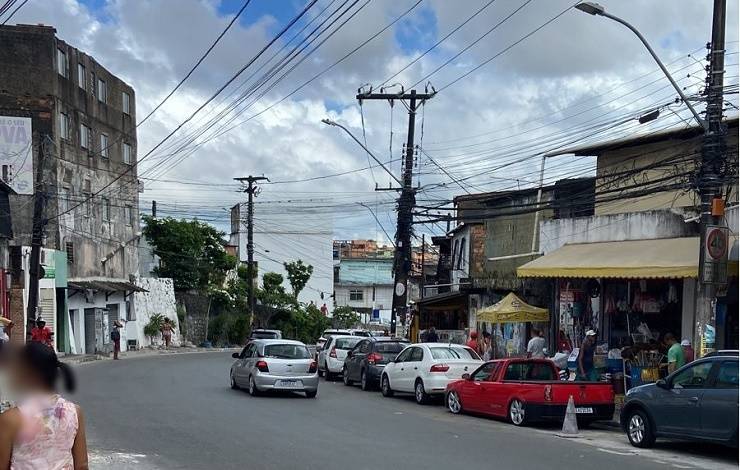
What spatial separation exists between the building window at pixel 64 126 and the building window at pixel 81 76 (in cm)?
274

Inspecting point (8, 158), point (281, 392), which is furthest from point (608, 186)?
point (8, 158)

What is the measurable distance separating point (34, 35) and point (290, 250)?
4046 cm

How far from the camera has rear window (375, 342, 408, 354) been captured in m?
25.8

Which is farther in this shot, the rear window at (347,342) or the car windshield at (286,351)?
the rear window at (347,342)

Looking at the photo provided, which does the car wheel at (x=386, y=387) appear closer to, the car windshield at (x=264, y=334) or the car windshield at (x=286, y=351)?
the car windshield at (x=286, y=351)

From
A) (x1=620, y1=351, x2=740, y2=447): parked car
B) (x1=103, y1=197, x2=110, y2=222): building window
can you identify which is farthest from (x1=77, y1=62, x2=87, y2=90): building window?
(x1=620, y1=351, x2=740, y2=447): parked car

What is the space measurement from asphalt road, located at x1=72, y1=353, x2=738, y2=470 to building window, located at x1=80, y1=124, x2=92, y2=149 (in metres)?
31.8

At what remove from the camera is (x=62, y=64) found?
157 ft

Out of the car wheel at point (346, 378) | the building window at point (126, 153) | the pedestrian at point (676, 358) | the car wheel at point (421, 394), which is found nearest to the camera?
the pedestrian at point (676, 358)

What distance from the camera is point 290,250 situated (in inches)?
3295

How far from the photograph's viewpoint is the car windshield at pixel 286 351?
22.6m

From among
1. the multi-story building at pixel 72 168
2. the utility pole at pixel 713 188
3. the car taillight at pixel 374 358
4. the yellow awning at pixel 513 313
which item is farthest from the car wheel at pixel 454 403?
the multi-story building at pixel 72 168

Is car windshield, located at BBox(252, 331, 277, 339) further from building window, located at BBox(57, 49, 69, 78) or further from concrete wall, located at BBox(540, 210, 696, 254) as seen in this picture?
concrete wall, located at BBox(540, 210, 696, 254)

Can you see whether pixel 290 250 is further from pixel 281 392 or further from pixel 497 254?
pixel 281 392
